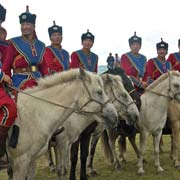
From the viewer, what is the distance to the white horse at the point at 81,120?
7.10m

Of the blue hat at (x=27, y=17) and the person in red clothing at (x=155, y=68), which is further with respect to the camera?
the person in red clothing at (x=155, y=68)

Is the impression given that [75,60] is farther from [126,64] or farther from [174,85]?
[174,85]

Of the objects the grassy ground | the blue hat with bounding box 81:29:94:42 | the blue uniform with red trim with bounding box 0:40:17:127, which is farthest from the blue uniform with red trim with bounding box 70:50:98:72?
the blue uniform with red trim with bounding box 0:40:17:127

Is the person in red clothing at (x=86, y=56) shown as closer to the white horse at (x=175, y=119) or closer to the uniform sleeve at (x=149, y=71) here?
the uniform sleeve at (x=149, y=71)

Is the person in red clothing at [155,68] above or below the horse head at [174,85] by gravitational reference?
above

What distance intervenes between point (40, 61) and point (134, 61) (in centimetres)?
395

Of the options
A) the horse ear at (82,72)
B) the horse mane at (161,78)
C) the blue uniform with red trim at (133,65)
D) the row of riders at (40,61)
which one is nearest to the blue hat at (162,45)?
the row of riders at (40,61)

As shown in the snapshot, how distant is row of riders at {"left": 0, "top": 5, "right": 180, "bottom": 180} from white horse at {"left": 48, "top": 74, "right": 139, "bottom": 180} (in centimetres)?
73

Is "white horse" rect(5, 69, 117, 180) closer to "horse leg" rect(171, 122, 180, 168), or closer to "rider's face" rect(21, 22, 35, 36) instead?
"rider's face" rect(21, 22, 35, 36)

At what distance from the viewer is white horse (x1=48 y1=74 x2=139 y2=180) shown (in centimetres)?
710

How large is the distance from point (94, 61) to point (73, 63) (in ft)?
1.72

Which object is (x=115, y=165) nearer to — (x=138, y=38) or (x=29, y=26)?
(x=138, y=38)

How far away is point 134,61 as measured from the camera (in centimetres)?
986

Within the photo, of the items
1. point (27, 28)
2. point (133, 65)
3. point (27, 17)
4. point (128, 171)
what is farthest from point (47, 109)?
point (133, 65)
